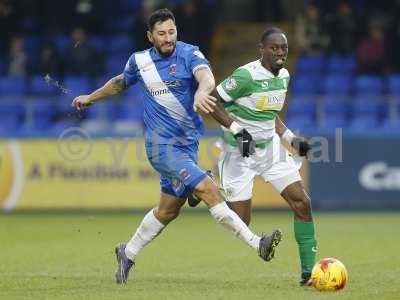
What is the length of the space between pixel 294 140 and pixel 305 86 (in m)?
10.9

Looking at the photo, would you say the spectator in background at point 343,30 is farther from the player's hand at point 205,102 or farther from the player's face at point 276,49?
the player's hand at point 205,102

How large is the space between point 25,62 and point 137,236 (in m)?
11.6

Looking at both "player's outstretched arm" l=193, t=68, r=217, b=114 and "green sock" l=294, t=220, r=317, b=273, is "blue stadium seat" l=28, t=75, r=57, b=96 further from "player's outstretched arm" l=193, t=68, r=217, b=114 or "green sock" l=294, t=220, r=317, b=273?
"green sock" l=294, t=220, r=317, b=273

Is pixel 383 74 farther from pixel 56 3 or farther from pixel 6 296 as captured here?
pixel 6 296

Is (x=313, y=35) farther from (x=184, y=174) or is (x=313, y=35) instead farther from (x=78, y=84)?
(x=184, y=174)

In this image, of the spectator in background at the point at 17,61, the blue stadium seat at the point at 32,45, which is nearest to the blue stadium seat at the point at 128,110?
the spectator in background at the point at 17,61

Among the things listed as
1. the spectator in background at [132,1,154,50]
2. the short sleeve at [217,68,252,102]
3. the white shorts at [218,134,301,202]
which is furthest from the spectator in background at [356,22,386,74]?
the short sleeve at [217,68,252,102]

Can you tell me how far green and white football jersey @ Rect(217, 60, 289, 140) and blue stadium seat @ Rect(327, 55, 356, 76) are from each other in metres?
11.3

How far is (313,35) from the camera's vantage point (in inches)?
839

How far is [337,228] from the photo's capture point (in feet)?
51.7

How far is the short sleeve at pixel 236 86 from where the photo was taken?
9.73 m

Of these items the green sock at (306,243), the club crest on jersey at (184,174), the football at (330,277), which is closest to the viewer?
the football at (330,277)

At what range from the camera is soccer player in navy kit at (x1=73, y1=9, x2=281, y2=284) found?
945cm

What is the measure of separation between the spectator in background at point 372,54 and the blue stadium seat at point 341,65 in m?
0.30
